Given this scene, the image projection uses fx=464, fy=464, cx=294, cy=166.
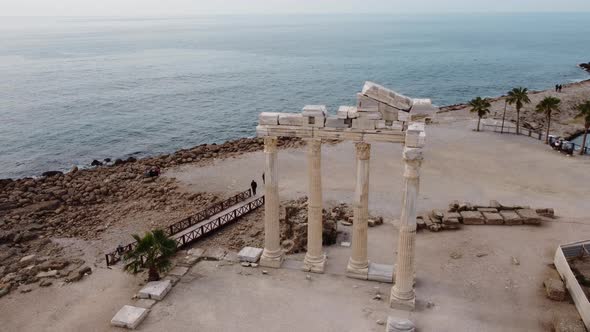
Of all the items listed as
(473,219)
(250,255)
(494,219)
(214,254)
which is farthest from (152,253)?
(494,219)

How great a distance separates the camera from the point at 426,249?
893 inches

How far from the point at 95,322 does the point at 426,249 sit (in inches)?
591

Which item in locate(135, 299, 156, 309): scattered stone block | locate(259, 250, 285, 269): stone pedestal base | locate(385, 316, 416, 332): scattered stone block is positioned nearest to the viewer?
locate(385, 316, 416, 332): scattered stone block

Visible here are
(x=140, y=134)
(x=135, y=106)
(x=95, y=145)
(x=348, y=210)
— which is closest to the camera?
(x=348, y=210)

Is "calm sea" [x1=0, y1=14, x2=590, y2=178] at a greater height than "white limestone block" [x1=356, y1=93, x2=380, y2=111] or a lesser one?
lesser

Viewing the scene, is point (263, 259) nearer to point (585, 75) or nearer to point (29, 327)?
point (29, 327)

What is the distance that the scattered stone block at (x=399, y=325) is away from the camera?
633 inches

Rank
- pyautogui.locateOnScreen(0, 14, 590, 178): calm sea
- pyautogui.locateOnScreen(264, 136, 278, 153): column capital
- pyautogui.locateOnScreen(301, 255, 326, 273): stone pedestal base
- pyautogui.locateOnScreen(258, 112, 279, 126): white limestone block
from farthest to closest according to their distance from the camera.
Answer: pyautogui.locateOnScreen(0, 14, 590, 178): calm sea → pyautogui.locateOnScreen(301, 255, 326, 273): stone pedestal base → pyautogui.locateOnScreen(264, 136, 278, 153): column capital → pyautogui.locateOnScreen(258, 112, 279, 126): white limestone block

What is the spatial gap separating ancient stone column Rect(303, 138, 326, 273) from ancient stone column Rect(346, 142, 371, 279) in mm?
1415

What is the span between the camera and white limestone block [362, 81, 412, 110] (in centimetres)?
1692

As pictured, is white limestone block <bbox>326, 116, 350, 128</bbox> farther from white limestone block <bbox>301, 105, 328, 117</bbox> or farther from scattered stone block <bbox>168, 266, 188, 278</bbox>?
scattered stone block <bbox>168, 266, 188, 278</bbox>

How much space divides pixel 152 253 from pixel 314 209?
6.95 meters

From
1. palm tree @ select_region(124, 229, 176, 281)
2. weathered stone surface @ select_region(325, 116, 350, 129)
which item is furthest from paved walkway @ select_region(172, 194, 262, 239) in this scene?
weathered stone surface @ select_region(325, 116, 350, 129)

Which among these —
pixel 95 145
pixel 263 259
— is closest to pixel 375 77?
pixel 95 145
